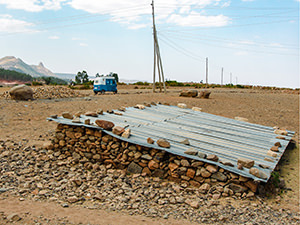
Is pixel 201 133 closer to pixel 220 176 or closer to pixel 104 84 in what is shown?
pixel 220 176

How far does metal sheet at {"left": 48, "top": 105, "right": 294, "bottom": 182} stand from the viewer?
6.43 metres

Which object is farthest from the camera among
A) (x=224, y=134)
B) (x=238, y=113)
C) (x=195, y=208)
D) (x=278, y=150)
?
(x=238, y=113)

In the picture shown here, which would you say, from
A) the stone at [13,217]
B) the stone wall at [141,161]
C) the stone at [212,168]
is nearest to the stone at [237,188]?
the stone wall at [141,161]

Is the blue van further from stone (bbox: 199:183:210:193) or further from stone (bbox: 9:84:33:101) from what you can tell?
stone (bbox: 199:183:210:193)

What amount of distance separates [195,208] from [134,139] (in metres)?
2.17

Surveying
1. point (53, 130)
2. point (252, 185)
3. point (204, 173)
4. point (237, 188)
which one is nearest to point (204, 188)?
point (204, 173)

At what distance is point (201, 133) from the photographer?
809 centimetres

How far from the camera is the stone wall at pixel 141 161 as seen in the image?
5699 mm

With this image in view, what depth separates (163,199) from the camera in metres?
5.56

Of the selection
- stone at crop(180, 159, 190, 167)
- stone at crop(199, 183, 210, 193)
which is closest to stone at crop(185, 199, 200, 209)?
stone at crop(199, 183, 210, 193)

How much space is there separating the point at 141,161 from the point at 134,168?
0.80 feet

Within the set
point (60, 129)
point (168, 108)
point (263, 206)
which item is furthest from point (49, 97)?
point (263, 206)

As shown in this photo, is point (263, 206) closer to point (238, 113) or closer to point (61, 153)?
point (61, 153)

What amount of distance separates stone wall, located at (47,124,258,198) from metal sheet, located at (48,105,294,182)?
0.72ft
